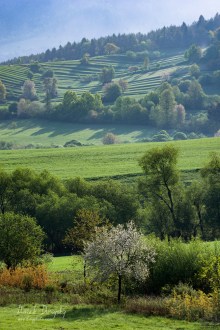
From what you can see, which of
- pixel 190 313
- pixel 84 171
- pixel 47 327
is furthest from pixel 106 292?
pixel 84 171

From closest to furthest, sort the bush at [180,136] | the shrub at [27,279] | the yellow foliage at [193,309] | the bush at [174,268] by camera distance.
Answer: the yellow foliage at [193,309] → the shrub at [27,279] → the bush at [174,268] → the bush at [180,136]

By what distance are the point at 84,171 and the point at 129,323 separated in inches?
2989

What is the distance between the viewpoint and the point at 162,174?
76.7 m

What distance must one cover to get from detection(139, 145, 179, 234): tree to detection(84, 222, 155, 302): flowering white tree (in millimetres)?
35736

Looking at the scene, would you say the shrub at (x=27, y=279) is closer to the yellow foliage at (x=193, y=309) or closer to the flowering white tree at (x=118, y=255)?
the flowering white tree at (x=118, y=255)

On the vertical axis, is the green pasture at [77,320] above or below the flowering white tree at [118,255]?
below

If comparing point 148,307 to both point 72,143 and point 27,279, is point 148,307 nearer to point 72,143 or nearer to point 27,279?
point 27,279

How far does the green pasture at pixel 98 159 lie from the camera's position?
105794 mm

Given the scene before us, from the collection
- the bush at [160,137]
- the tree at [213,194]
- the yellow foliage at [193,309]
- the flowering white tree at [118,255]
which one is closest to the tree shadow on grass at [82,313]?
the flowering white tree at [118,255]

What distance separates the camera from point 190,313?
33812 mm

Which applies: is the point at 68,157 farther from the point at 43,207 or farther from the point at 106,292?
the point at 106,292

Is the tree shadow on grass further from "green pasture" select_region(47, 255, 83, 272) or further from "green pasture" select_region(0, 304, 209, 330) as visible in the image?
"green pasture" select_region(47, 255, 83, 272)

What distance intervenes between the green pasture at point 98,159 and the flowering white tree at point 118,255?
202 feet

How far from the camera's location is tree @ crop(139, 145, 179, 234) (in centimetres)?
7600
